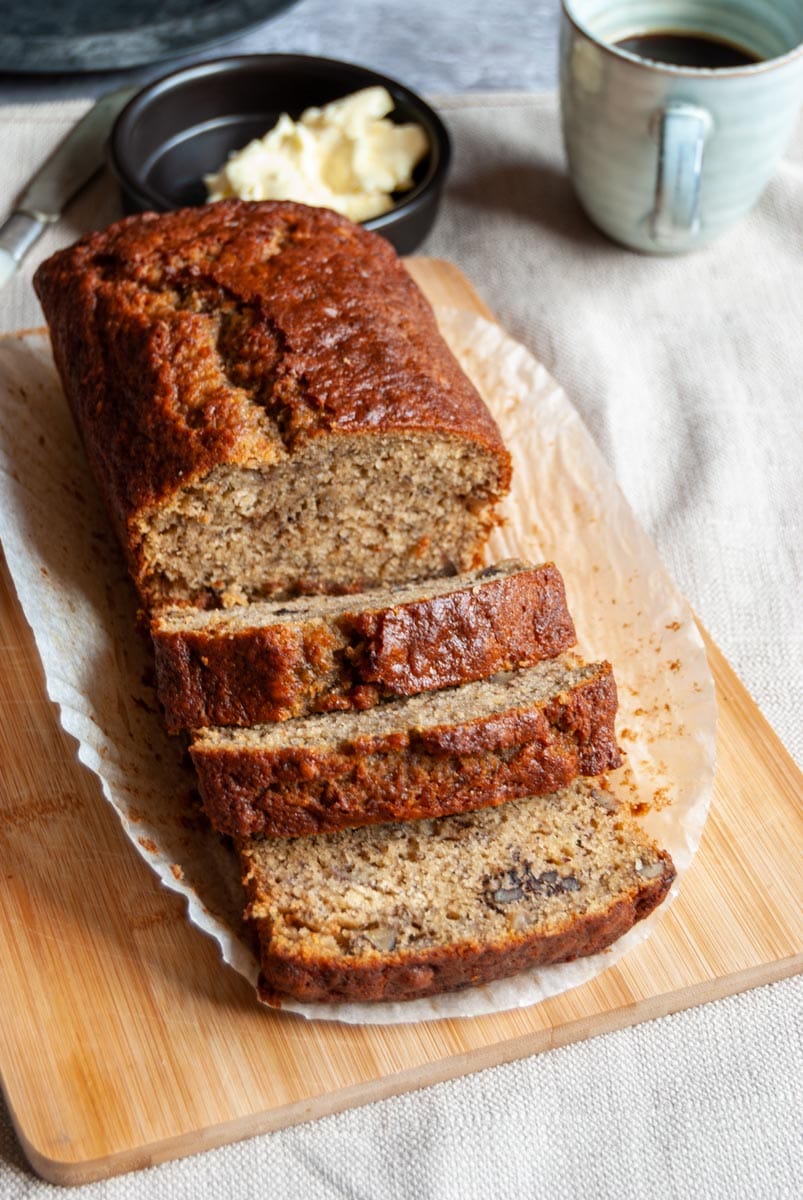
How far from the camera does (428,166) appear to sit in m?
4.82

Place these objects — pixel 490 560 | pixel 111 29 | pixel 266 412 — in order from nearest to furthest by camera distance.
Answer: pixel 266 412
pixel 490 560
pixel 111 29

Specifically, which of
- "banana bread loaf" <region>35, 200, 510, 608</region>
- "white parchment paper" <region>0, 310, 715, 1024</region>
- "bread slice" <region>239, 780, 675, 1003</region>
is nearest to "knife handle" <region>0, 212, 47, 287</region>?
"white parchment paper" <region>0, 310, 715, 1024</region>

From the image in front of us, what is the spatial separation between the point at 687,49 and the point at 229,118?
1756mm

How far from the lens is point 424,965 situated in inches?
106

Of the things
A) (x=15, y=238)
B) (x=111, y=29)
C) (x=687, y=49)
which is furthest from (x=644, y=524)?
(x=111, y=29)

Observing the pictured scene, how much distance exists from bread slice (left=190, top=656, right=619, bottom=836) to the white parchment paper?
0.77 feet

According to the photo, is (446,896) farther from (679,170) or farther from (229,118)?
(229,118)

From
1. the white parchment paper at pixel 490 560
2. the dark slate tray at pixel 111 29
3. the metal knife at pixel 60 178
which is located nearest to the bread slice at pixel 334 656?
the white parchment paper at pixel 490 560

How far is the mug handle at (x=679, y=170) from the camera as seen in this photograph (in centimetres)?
429

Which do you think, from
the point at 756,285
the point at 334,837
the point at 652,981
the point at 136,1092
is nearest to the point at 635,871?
the point at 652,981

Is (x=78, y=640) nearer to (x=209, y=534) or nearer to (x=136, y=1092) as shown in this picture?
(x=209, y=534)

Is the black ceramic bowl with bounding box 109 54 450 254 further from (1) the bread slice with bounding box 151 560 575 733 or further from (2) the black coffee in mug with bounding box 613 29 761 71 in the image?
(1) the bread slice with bounding box 151 560 575 733

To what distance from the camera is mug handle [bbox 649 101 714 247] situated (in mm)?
4285

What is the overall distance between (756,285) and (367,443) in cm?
231
